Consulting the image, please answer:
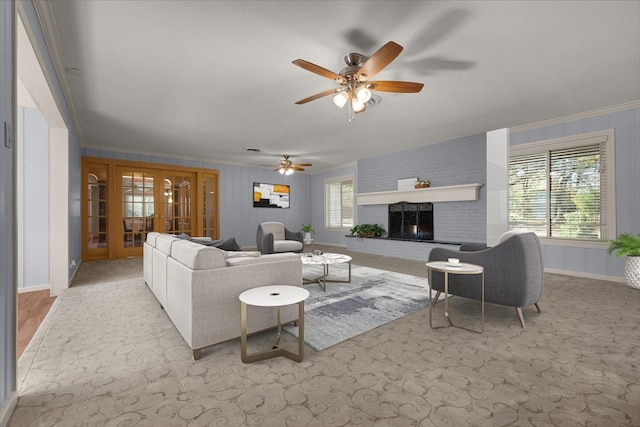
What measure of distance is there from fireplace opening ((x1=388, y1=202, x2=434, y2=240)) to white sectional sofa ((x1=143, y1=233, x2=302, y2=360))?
465 cm

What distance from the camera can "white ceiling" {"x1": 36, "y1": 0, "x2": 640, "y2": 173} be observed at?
222 cm

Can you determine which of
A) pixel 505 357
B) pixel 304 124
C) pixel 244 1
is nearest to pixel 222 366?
pixel 505 357

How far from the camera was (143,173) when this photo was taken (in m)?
6.88

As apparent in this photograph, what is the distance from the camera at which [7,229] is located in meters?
1.49

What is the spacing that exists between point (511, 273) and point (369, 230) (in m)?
4.78

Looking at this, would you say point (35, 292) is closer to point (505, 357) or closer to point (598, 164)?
point (505, 357)

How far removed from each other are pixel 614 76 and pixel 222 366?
5.06 metres

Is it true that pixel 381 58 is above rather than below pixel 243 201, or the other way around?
above

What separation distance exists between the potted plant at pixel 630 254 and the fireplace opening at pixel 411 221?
2.96 metres

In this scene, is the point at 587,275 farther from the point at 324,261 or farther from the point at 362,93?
the point at 362,93

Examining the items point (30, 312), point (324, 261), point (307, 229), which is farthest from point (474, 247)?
point (307, 229)

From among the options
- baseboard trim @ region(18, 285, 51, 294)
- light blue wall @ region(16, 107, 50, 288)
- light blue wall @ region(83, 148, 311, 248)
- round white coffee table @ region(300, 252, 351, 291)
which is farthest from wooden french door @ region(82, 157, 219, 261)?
round white coffee table @ region(300, 252, 351, 291)

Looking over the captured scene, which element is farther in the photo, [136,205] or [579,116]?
[136,205]

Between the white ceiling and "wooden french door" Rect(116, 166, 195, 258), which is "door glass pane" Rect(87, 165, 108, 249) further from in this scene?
the white ceiling
